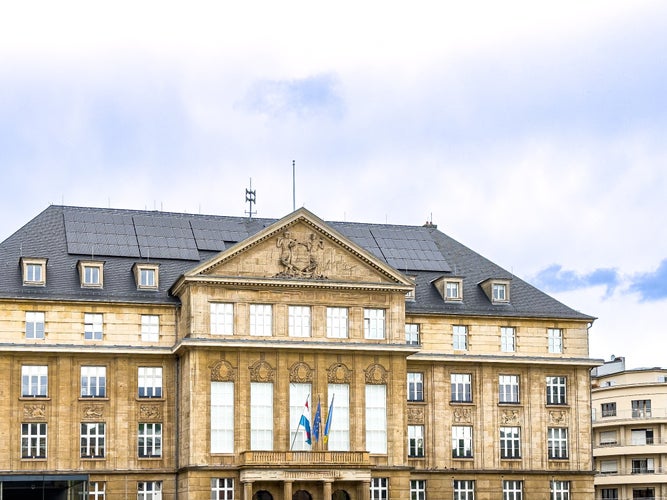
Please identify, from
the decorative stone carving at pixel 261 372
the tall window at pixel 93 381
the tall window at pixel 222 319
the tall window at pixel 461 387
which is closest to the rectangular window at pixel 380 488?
the tall window at pixel 461 387

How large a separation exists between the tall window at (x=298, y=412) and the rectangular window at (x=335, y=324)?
3.44 m

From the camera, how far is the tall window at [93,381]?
81.2 meters

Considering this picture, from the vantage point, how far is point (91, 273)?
8244 cm

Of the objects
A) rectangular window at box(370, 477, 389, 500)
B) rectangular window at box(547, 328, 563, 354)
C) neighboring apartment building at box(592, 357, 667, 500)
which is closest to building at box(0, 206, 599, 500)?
rectangular window at box(370, 477, 389, 500)

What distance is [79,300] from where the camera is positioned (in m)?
80.9

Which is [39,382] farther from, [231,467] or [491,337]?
[491,337]

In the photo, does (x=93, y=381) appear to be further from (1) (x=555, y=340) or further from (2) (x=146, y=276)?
(1) (x=555, y=340)

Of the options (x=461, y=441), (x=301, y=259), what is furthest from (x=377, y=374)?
(x=301, y=259)

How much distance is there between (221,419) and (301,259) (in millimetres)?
10411

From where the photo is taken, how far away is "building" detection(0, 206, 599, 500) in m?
79.7

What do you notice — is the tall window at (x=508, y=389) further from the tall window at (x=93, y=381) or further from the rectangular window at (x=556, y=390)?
the tall window at (x=93, y=381)

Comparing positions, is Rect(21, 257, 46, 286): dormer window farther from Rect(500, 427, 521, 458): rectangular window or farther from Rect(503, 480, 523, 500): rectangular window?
Rect(503, 480, 523, 500): rectangular window

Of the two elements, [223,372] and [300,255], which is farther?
[300,255]

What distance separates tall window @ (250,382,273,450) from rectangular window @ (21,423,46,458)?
1183cm
